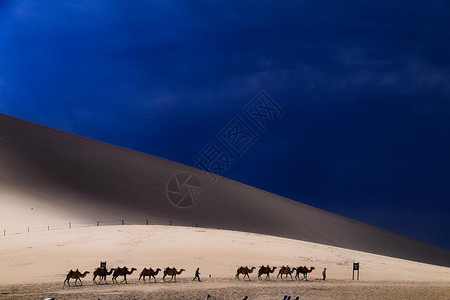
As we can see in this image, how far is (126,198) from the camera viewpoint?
Answer: 5094 centimetres

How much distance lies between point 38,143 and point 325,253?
1553 inches

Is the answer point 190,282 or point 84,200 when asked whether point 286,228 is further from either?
point 190,282

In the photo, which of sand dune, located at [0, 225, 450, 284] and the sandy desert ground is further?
sand dune, located at [0, 225, 450, 284]

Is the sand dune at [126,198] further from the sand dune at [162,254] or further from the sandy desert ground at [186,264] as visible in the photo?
the sandy desert ground at [186,264]

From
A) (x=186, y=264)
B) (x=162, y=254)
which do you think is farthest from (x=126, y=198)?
(x=186, y=264)

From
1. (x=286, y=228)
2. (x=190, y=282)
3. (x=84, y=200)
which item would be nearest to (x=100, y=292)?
(x=190, y=282)

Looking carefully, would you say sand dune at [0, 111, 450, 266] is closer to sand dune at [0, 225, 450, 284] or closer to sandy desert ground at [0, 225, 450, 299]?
sand dune at [0, 225, 450, 284]

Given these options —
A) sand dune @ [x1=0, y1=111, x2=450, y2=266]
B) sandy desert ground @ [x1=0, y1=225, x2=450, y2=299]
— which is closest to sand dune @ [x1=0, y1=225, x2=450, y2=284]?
sandy desert ground @ [x1=0, y1=225, x2=450, y2=299]

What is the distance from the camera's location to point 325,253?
33656 mm

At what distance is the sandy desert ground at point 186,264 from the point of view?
18.4m

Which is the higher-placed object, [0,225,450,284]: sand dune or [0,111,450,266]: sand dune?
[0,111,450,266]: sand dune

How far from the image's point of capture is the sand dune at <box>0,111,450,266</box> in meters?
42.4

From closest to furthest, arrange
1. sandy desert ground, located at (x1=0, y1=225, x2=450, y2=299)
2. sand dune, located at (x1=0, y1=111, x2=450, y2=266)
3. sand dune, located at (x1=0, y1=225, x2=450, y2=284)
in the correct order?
sandy desert ground, located at (x1=0, y1=225, x2=450, y2=299)
sand dune, located at (x1=0, y1=225, x2=450, y2=284)
sand dune, located at (x1=0, y1=111, x2=450, y2=266)

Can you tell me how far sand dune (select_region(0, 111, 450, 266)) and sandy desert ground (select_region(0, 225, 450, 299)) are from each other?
3.70 m
